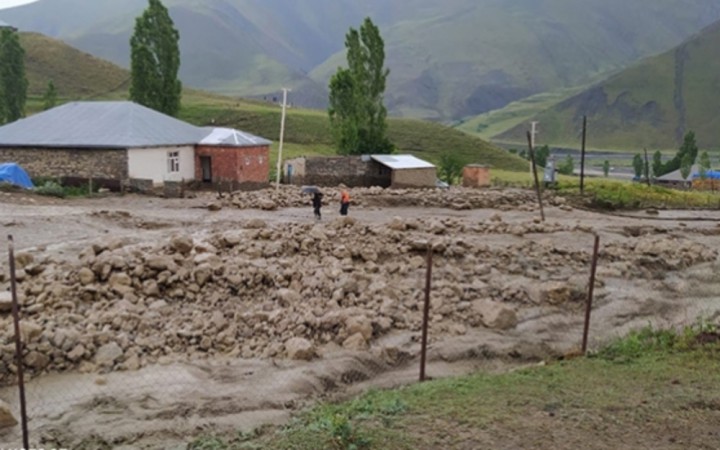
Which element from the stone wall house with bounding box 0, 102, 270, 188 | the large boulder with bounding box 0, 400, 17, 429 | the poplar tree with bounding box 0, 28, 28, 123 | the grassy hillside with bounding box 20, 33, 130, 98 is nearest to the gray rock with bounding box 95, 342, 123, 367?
the large boulder with bounding box 0, 400, 17, 429

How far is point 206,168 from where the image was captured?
39.6 m

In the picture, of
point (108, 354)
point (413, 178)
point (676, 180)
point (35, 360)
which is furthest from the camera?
point (676, 180)

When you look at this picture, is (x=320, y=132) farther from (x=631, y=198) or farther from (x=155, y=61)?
(x=631, y=198)

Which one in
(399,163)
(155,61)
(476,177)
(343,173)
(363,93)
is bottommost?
(476,177)

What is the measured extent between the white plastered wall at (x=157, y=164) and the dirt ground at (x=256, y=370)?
11.3 m

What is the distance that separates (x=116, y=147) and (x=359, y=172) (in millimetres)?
14287

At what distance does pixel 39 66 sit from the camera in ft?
316

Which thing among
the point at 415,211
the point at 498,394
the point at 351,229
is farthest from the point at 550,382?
the point at 415,211

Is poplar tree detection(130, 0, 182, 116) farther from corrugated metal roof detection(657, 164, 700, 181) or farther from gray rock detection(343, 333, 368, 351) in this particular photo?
corrugated metal roof detection(657, 164, 700, 181)

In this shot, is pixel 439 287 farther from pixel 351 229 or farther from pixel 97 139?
pixel 97 139

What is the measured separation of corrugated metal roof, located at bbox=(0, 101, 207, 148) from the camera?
3472 centimetres

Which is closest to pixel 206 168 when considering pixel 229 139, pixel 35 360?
pixel 229 139

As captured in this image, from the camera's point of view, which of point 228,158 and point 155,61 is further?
point 155,61

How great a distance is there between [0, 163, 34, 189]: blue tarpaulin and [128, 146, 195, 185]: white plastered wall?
4.42 meters
